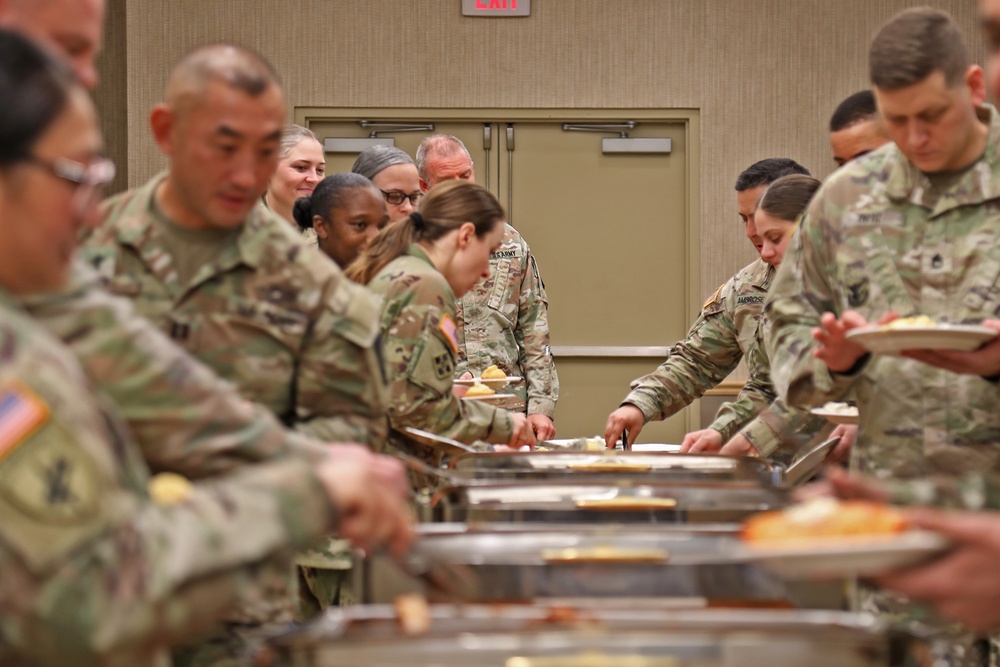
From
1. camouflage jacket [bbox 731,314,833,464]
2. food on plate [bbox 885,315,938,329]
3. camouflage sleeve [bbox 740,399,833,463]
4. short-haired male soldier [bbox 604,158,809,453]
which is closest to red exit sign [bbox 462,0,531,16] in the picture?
short-haired male soldier [bbox 604,158,809,453]

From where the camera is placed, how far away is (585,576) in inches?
53.7

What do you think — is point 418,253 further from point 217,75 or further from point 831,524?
point 831,524

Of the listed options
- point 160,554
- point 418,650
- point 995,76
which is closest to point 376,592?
point 418,650

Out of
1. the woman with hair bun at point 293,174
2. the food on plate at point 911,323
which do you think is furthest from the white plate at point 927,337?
the woman with hair bun at point 293,174

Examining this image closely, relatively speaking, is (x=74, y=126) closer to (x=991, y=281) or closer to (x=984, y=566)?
(x=984, y=566)

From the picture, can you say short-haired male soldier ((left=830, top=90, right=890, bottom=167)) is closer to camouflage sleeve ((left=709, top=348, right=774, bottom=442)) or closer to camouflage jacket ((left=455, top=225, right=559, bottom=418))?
camouflage sleeve ((left=709, top=348, right=774, bottom=442))

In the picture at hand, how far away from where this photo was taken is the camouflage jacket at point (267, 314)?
189cm

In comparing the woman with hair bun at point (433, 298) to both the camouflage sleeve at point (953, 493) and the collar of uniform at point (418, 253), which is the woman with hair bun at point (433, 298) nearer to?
the collar of uniform at point (418, 253)

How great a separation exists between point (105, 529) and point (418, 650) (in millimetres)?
299

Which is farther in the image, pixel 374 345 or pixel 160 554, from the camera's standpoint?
pixel 374 345

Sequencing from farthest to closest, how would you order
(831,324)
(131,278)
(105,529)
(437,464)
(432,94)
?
(432,94)
(437,464)
(831,324)
(131,278)
(105,529)

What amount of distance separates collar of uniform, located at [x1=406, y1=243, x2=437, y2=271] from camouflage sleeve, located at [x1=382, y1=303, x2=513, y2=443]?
26 centimetres

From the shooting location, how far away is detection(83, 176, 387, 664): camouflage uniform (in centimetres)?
188

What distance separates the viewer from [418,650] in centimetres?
113
